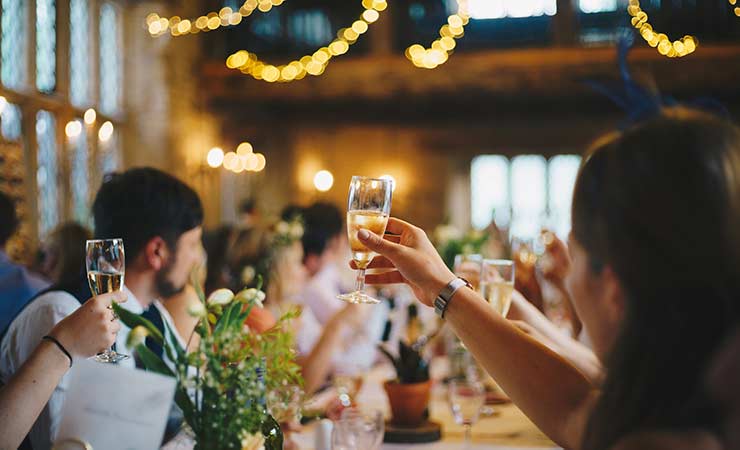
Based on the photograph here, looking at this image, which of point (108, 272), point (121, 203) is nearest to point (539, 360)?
point (108, 272)

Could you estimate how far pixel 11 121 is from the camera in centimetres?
613

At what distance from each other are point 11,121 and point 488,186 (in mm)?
6694

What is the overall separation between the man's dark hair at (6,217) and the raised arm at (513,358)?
290 centimetres

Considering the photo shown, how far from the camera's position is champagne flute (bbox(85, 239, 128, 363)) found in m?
1.68

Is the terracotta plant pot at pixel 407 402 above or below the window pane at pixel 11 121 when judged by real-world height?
below

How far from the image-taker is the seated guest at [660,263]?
1008 mm

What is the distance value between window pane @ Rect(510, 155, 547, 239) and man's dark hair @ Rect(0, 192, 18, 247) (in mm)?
7878

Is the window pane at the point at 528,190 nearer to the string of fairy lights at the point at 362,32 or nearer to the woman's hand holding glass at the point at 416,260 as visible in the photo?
the string of fairy lights at the point at 362,32

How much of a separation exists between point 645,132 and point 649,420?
0.39m

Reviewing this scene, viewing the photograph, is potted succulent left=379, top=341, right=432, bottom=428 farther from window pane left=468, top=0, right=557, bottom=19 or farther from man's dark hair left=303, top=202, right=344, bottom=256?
window pane left=468, top=0, right=557, bottom=19

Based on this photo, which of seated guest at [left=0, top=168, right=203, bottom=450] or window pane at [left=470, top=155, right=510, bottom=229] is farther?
window pane at [left=470, top=155, right=510, bottom=229]

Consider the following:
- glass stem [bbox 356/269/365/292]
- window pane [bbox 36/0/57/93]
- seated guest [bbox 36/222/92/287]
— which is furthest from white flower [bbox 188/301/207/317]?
window pane [bbox 36/0/57/93]

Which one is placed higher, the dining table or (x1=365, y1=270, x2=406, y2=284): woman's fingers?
(x1=365, y1=270, x2=406, y2=284): woman's fingers

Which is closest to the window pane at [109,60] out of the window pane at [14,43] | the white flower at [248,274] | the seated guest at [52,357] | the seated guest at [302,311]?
the window pane at [14,43]
